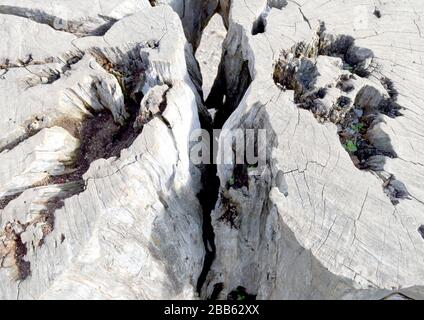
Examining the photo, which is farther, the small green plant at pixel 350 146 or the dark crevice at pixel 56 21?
the dark crevice at pixel 56 21

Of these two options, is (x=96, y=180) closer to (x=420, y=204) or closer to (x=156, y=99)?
(x=156, y=99)

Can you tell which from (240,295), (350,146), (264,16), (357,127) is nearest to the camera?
(350,146)

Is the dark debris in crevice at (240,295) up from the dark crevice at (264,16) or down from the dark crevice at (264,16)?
down

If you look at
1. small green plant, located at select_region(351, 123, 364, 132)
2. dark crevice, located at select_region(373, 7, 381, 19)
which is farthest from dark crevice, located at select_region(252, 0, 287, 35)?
small green plant, located at select_region(351, 123, 364, 132)

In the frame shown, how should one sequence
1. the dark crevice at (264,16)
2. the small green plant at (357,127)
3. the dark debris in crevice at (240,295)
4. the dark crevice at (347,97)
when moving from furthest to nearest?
the dark debris in crevice at (240,295) < the dark crevice at (264,16) < the small green plant at (357,127) < the dark crevice at (347,97)

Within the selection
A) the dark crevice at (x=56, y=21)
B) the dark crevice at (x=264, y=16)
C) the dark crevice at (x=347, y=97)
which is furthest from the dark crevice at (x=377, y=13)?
the dark crevice at (x=56, y=21)

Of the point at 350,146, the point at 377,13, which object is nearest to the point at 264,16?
the point at 377,13

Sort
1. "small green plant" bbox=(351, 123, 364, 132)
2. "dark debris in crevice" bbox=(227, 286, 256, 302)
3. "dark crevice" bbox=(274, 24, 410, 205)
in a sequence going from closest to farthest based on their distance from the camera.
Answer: "dark crevice" bbox=(274, 24, 410, 205) → "small green plant" bbox=(351, 123, 364, 132) → "dark debris in crevice" bbox=(227, 286, 256, 302)

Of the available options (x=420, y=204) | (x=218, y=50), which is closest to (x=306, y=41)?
(x=420, y=204)

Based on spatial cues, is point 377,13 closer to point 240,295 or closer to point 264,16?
point 264,16

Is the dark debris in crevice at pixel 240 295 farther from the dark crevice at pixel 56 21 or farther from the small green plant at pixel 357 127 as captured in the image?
the dark crevice at pixel 56 21

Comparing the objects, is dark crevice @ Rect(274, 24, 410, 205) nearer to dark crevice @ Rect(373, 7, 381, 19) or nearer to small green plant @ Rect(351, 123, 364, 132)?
small green plant @ Rect(351, 123, 364, 132)
